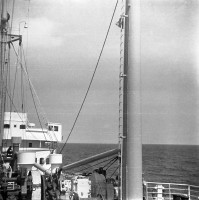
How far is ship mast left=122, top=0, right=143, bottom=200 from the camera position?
6.46 metres

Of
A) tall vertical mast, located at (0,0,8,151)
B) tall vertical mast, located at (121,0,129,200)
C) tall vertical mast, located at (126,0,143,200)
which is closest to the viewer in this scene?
tall vertical mast, located at (126,0,143,200)

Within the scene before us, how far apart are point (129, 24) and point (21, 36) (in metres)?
16.9

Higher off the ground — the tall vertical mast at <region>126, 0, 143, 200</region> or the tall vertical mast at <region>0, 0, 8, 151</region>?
the tall vertical mast at <region>0, 0, 8, 151</region>

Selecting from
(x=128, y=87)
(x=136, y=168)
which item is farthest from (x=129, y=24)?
(x=136, y=168)

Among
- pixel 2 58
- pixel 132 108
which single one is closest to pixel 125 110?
pixel 132 108

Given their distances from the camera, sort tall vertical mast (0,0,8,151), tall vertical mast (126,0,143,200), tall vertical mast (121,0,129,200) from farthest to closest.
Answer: tall vertical mast (0,0,8,151) → tall vertical mast (121,0,129,200) → tall vertical mast (126,0,143,200)

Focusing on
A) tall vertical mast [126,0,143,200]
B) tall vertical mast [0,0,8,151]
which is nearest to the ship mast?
tall vertical mast [126,0,143,200]

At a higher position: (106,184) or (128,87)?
(128,87)

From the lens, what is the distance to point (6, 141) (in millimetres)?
25578

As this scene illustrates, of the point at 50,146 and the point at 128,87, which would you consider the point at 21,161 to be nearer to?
the point at 128,87

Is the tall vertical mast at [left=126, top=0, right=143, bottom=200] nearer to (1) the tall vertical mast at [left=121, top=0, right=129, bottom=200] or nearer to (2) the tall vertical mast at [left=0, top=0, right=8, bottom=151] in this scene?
(1) the tall vertical mast at [left=121, top=0, right=129, bottom=200]

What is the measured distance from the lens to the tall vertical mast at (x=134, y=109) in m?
6.46

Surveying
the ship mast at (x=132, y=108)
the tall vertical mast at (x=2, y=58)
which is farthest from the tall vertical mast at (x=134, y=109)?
the tall vertical mast at (x=2, y=58)

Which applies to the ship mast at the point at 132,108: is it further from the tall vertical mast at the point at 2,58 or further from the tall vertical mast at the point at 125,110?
the tall vertical mast at the point at 2,58
